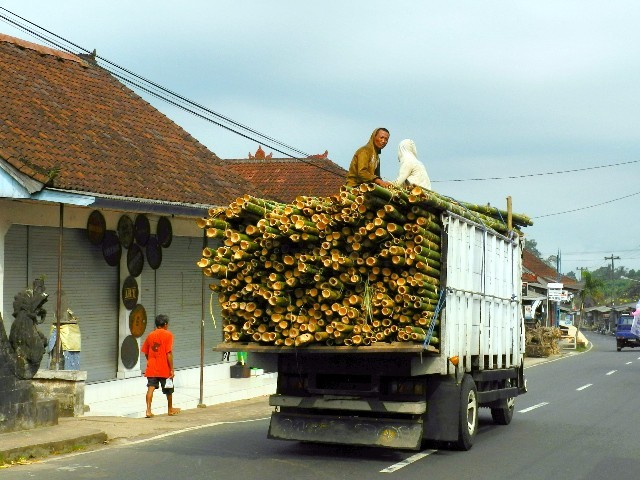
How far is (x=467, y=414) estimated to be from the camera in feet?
38.2

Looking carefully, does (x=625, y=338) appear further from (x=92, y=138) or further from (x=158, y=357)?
(x=158, y=357)

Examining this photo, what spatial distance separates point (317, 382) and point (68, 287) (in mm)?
7566

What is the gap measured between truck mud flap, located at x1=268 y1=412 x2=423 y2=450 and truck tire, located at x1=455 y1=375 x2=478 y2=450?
67 centimetres

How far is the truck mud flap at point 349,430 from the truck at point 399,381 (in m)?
0.01

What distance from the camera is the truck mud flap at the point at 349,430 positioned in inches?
422

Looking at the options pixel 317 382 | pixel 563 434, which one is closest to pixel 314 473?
pixel 317 382

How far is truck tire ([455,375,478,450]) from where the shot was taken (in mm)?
11375

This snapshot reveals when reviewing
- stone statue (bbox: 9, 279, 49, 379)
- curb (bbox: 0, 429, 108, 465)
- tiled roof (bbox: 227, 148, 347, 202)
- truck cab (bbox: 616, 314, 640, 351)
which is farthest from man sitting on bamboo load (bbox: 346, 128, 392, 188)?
truck cab (bbox: 616, 314, 640, 351)

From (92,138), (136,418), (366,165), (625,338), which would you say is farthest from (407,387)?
(625,338)

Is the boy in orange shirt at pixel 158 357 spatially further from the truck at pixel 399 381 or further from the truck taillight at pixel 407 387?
the truck taillight at pixel 407 387

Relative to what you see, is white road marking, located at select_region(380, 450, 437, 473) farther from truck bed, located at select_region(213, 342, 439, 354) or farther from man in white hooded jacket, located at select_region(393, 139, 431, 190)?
man in white hooded jacket, located at select_region(393, 139, 431, 190)

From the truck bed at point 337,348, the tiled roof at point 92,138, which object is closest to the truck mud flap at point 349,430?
the truck bed at point 337,348

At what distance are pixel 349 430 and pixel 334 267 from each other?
6.11 feet

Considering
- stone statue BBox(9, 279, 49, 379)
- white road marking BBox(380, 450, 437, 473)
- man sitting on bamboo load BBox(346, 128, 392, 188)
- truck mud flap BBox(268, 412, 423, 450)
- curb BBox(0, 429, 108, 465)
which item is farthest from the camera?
stone statue BBox(9, 279, 49, 379)
